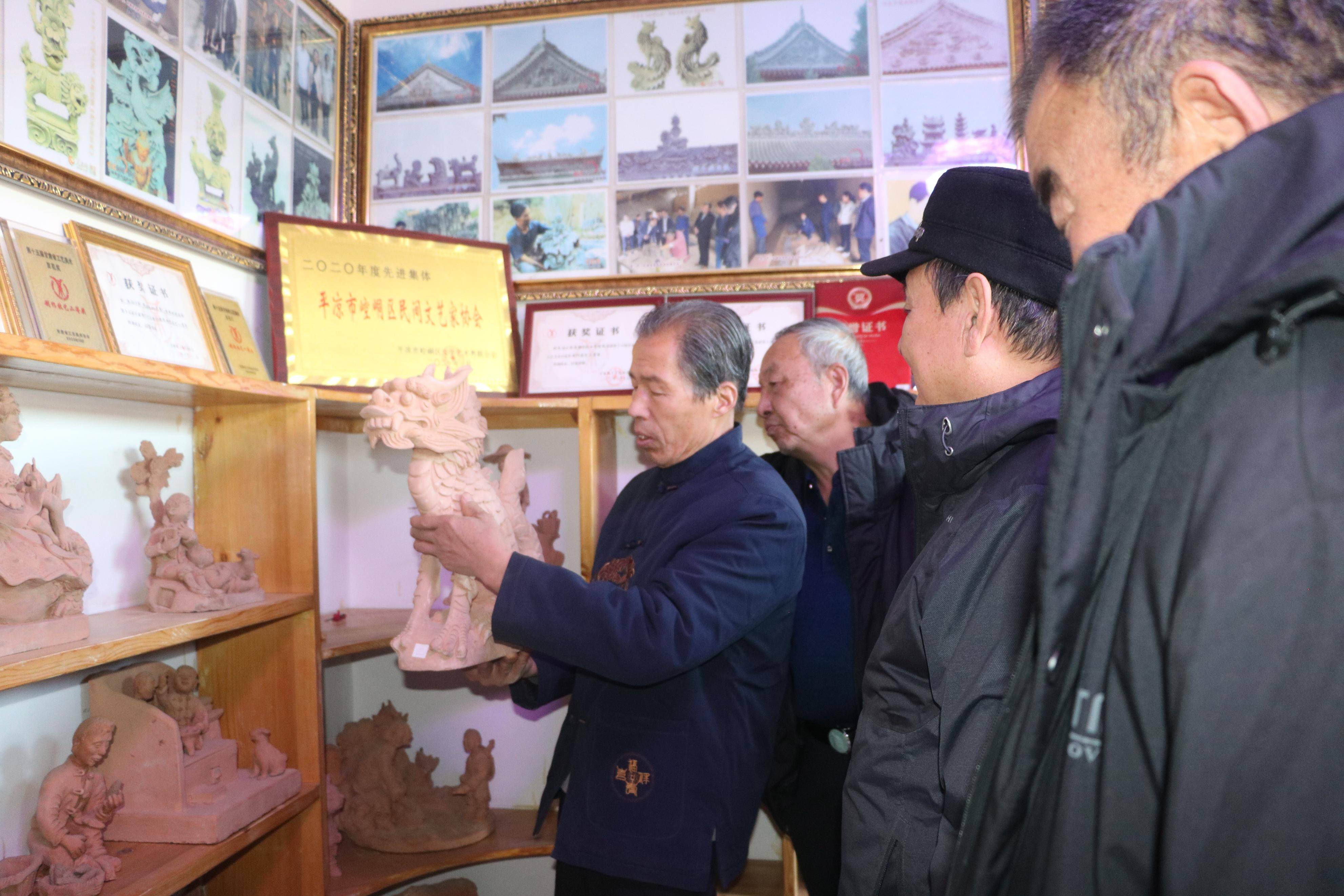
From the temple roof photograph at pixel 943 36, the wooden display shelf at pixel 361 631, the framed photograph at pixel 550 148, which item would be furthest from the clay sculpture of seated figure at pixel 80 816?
the temple roof photograph at pixel 943 36

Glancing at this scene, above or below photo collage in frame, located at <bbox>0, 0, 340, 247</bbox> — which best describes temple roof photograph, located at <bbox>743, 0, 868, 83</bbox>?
above

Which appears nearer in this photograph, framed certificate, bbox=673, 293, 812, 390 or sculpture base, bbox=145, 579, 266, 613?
sculpture base, bbox=145, 579, 266, 613

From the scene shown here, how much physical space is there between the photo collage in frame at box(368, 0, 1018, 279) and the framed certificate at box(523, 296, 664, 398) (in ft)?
0.51

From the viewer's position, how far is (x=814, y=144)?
9.59 feet

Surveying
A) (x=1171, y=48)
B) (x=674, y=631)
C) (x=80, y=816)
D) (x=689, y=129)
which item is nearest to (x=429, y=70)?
(x=689, y=129)

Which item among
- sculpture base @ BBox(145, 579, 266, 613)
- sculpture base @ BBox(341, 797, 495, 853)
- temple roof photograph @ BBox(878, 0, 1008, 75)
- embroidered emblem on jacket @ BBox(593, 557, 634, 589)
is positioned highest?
temple roof photograph @ BBox(878, 0, 1008, 75)

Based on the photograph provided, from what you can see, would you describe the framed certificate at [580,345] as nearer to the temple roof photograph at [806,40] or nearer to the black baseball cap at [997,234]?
the temple roof photograph at [806,40]

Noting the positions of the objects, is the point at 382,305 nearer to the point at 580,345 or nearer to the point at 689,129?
the point at 580,345

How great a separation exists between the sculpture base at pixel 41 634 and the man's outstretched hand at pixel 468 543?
611 mm

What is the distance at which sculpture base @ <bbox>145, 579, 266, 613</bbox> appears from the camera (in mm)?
1828

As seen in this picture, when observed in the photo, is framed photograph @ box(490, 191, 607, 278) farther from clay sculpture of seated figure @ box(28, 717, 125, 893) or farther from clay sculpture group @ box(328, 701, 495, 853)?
clay sculpture of seated figure @ box(28, 717, 125, 893)

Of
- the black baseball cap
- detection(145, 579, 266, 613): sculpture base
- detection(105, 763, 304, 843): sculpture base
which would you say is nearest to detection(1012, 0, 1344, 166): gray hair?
the black baseball cap

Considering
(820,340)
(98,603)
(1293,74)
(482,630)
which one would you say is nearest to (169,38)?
(98,603)

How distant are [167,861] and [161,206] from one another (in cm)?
152
